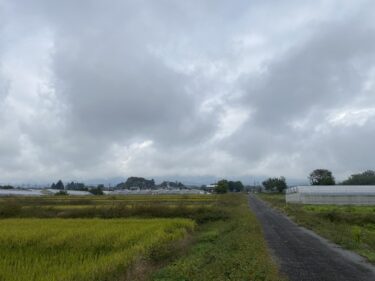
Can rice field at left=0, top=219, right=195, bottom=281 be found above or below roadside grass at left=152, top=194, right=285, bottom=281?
above

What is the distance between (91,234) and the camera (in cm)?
1814

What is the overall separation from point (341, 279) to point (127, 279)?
5.88 metres

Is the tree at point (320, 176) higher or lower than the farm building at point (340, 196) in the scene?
higher

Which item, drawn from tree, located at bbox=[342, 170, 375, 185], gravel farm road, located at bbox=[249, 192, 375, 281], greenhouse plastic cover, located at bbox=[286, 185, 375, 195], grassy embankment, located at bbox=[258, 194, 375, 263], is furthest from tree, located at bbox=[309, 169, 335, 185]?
gravel farm road, located at bbox=[249, 192, 375, 281]

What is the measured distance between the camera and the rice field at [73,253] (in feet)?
33.8

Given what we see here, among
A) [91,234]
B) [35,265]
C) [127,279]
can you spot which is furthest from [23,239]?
[127,279]

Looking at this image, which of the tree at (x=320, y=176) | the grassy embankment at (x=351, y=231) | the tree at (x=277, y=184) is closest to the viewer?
the grassy embankment at (x=351, y=231)

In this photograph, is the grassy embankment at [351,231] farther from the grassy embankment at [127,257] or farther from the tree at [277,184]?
the tree at [277,184]

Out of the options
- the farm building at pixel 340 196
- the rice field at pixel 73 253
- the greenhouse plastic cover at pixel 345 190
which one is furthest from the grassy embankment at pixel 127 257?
the greenhouse plastic cover at pixel 345 190

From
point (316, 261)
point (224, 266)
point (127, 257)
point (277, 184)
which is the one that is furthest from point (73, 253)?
point (277, 184)

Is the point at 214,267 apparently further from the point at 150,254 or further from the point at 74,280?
the point at 74,280

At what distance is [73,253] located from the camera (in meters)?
14.2

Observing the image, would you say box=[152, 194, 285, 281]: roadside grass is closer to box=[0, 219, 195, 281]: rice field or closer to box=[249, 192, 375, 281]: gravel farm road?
box=[249, 192, 375, 281]: gravel farm road

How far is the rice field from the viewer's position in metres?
10.3
